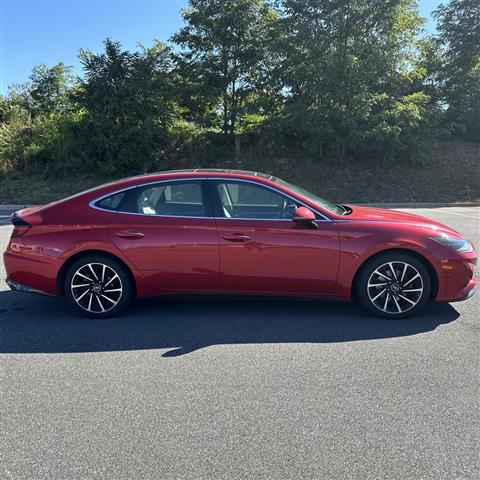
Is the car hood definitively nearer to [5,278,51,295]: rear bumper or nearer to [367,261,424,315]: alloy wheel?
[367,261,424,315]: alloy wheel

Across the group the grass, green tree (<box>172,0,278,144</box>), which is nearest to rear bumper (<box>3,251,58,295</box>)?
the grass

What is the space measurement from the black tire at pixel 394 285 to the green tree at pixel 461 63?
1758cm

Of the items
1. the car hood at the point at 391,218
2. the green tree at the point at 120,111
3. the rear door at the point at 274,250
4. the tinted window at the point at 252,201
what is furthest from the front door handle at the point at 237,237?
the green tree at the point at 120,111

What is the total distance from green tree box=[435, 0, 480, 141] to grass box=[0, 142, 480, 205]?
1882 millimetres

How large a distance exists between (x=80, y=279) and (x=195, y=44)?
1501 cm

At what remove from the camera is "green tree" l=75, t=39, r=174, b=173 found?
1684 cm

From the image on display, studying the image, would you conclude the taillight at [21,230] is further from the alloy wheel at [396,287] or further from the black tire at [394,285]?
the alloy wheel at [396,287]

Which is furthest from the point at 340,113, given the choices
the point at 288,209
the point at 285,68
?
the point at 288,209

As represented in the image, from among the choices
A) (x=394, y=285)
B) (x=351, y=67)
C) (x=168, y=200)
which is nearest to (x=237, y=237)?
(x=168, y=200)

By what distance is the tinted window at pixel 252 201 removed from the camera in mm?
4695

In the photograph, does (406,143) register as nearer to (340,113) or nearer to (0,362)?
(340,113)

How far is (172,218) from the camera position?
4684 millimetres

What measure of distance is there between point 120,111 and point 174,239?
44.9 ft

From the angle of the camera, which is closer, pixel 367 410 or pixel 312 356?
pixel 367 410
